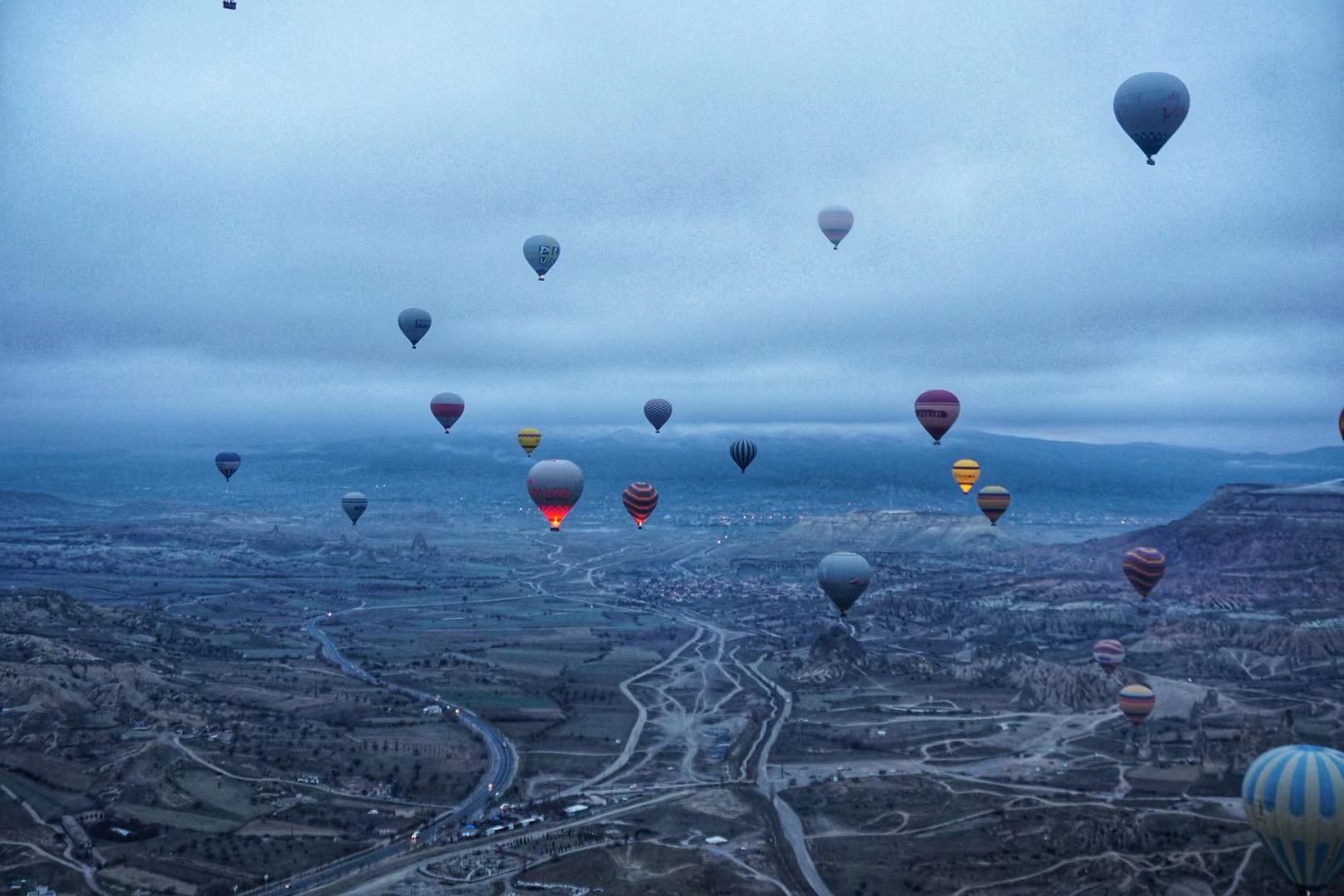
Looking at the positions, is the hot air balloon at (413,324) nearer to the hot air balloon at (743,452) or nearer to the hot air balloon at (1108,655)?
the hot air balloon at (743,452)

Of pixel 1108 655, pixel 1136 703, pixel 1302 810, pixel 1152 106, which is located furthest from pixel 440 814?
pixel 1108 655

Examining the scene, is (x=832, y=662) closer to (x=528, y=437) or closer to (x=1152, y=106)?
(x=528, y=437)

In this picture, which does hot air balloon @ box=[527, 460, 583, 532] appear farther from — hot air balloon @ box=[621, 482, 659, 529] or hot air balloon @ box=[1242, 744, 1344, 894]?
hot air balloon @ box=[1242, 744, 1344, 894]

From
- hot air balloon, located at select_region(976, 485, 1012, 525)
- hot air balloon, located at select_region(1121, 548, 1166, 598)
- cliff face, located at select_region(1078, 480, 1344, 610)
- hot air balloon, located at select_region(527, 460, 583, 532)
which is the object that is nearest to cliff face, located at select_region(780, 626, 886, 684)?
hot air balloon, located at select_region(976, 485, 1012, 525)

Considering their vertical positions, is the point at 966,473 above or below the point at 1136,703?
above

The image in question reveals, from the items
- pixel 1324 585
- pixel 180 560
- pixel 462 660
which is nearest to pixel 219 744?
pixel 462 660

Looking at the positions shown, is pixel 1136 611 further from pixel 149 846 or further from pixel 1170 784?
pixel 149 846
